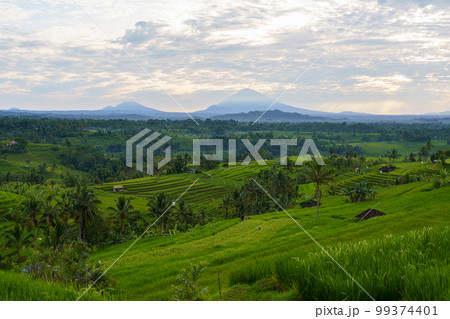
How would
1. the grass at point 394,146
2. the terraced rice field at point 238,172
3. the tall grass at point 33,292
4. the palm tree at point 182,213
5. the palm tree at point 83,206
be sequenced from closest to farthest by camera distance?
the tall grass at point 33,292, the palm tree at point 83,206, the palm tree at point 182,213, the terraced rice field at point 238,172, the grass at point 394,146

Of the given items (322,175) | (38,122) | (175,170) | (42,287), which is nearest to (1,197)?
(175,170)

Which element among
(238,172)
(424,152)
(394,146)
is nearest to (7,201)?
(238,172)

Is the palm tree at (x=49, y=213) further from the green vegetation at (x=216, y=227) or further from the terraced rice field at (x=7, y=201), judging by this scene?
the terraced rice field at (x=7, y=201)

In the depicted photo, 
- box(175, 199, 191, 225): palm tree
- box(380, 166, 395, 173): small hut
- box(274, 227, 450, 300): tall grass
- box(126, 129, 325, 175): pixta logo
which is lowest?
box(175, 199, 191, 225): palm tree

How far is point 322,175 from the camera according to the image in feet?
107

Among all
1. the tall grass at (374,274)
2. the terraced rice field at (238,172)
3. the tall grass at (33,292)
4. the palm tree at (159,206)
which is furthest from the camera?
the terraced rice field at (238,172)

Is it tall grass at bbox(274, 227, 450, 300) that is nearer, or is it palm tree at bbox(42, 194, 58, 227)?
tall grass at bbox(274, 227, 450, 300)

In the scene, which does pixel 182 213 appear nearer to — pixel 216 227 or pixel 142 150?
pixel 216 227

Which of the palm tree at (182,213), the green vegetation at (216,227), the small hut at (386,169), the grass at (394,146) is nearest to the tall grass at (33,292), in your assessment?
the green vegetation at (216,227)

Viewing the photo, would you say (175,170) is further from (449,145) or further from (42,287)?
(449,145)

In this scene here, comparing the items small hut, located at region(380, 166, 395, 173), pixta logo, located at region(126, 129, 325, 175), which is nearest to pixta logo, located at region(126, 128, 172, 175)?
pixta logo, located at region(126, 129, 325, 175)

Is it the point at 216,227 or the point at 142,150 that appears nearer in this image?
the point at 216,227

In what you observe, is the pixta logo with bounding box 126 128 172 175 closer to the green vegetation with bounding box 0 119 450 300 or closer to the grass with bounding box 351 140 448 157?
the green vegetation with bounding box 0 119 450 300

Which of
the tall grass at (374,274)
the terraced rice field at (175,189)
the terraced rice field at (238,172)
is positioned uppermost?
the tall grass at (374,274)
